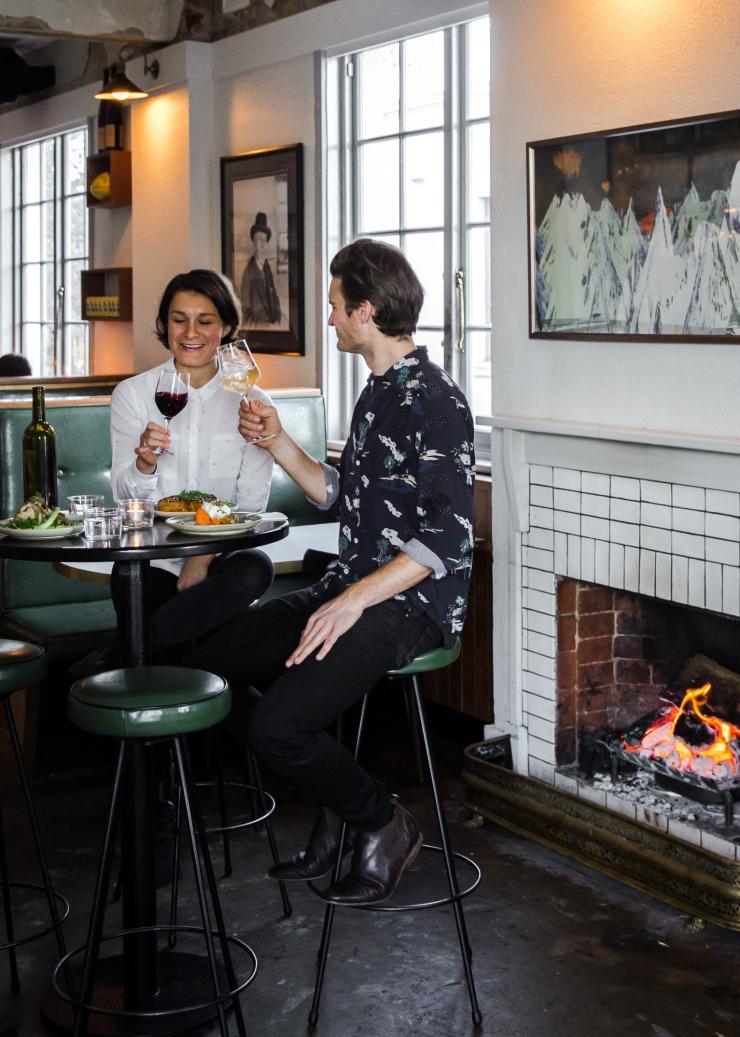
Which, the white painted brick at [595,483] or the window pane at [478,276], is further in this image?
the window pane at [478,276]

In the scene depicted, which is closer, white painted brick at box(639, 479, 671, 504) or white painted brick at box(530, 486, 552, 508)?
white painted brick at box(639, 479, 671, 504)

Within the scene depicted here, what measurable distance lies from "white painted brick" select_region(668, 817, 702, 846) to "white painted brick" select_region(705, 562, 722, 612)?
0.59 m

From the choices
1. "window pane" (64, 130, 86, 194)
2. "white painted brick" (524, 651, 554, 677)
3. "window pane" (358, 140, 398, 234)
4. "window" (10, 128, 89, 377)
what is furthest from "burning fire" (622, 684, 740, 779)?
"window pane" (64, 130, 86, 194)

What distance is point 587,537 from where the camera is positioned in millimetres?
3602

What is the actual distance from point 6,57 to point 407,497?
6.55m

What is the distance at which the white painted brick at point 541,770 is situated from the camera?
3.80 meters

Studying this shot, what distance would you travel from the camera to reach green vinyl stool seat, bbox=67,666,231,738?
2396mm

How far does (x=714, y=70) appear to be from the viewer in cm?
311

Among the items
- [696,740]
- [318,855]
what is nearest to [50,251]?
[696,740]

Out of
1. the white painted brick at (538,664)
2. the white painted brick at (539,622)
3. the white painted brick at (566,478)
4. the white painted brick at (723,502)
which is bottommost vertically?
the white painted brick at (538,664)

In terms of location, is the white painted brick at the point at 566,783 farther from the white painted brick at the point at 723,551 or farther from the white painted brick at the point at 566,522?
Result: the white painted brick at the point at 723,551

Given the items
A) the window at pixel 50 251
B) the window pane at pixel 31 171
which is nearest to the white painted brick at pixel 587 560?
the window at pixel 50 251

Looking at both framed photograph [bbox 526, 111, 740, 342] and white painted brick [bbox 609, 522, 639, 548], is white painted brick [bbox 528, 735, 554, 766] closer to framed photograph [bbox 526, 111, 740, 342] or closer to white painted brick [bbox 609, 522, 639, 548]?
white painted brick [bbox 609, 522, 639, 548]

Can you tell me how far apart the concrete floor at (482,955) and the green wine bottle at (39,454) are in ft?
3.55
